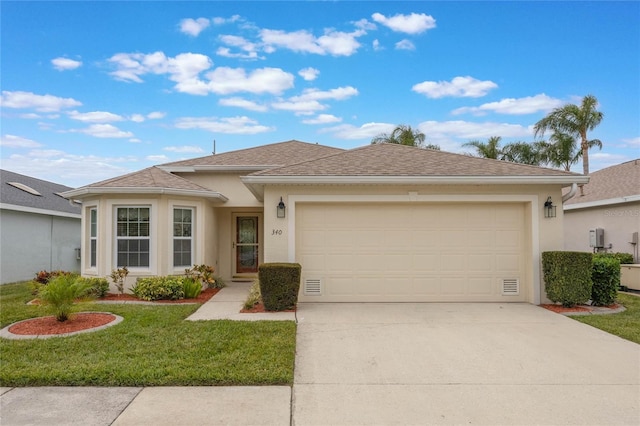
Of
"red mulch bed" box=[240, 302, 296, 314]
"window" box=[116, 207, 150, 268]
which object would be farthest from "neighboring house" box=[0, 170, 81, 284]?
"red mulch bed" box=[240, 302, 296, 314]

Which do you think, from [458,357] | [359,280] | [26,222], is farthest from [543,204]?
[26,222]

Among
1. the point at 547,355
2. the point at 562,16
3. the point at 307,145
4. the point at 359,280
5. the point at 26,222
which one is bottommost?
the point at 547,355

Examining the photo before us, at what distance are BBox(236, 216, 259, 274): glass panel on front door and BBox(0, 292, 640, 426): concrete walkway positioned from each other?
696 centimetres

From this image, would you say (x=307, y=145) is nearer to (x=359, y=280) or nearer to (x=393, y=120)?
(x=359, y=280)

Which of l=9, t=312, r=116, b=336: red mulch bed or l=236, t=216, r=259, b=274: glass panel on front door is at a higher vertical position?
l=236, t=216, r=259, b=274: glass panel on front door

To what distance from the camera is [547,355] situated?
509 cm

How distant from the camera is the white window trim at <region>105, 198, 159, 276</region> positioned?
9.84m

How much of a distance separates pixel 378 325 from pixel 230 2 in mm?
8886

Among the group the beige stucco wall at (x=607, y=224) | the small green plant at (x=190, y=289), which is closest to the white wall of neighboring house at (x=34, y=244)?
the small green plant at (x=190, y=289)

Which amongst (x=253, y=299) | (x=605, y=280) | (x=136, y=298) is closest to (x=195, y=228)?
(x=136, y=298)

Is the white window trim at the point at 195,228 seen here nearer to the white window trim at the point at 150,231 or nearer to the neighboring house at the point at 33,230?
the white window trim at the point at 150,231

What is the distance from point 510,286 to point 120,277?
9.27 meters

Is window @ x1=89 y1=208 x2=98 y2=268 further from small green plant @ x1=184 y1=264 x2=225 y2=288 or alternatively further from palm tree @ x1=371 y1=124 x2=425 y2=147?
palm tree @ x1=371 y1=124 x2=425 y2=147

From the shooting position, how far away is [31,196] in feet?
47.4
